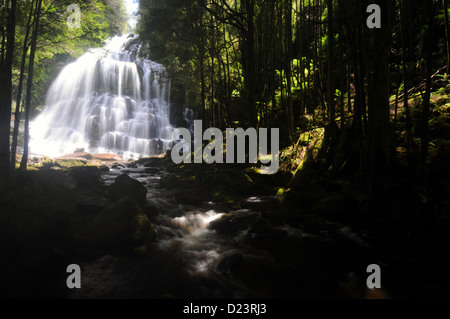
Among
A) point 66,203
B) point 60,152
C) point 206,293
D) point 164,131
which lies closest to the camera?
point 206,293

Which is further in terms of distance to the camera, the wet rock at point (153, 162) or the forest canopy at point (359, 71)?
the wet rock at point (153, 162)

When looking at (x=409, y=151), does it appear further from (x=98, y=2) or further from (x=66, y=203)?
(x=98, y=2)

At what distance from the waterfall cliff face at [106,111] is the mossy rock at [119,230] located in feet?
50.2

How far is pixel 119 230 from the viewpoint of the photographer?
15.0 feet

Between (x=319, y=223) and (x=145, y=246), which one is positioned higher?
(x=319, y=223)

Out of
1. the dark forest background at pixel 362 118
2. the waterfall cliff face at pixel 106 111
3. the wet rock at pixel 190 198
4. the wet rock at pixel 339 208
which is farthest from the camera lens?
the waterfall cliff face at pixel 106 111

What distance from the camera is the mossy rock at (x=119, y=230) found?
14.6ft

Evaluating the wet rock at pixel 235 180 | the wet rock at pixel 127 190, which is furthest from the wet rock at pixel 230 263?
the wet rock at pixel 127 190

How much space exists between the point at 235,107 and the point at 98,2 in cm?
826

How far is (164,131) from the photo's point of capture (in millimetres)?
22406

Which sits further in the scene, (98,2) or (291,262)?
(98,2)

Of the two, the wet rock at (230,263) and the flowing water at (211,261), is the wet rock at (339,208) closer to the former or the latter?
the flowing water at (211,261)

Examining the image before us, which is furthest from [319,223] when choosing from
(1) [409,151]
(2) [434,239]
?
(1) [409,151]

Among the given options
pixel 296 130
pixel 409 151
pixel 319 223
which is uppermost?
pixel 296 130
